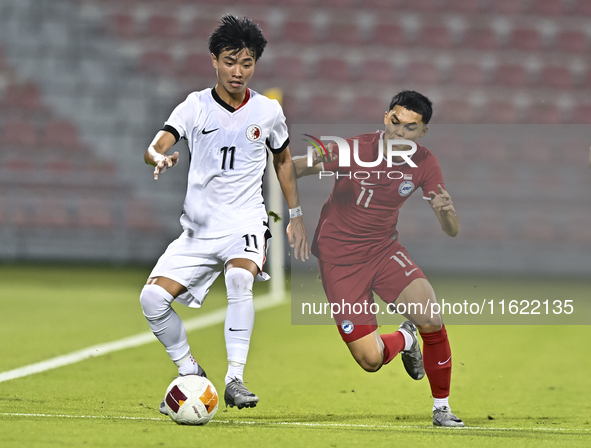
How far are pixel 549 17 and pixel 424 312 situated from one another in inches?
386

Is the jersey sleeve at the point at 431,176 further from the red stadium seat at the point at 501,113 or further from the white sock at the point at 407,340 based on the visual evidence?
the red stadium seat at the point at 501,113

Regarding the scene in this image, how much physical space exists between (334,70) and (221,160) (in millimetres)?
8945

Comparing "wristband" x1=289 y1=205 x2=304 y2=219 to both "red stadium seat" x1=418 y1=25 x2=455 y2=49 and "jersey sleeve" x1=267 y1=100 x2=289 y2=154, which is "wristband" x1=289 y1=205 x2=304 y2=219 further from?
"red stadium seat" x1=418 y1=25 x2=455 y2=49

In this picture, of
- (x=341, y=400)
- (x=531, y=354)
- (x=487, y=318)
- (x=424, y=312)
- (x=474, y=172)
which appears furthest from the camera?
(x=474, y=172)

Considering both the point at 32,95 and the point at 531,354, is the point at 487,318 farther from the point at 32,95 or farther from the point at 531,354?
the point at 32,95

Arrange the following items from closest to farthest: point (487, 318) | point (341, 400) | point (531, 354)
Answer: point (341, 400) → point (487, 318) → point (531, 354)

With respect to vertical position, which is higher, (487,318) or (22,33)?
(22,33)

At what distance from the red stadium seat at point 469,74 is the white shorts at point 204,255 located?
30.0 ft

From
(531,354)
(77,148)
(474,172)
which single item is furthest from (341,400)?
(77,148)

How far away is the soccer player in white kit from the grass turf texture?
1.63ft

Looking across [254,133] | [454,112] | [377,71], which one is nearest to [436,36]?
[377,71]

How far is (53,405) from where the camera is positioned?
413 centimetres

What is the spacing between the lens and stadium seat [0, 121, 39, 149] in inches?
478

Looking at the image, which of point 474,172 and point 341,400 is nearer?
point 341,400
